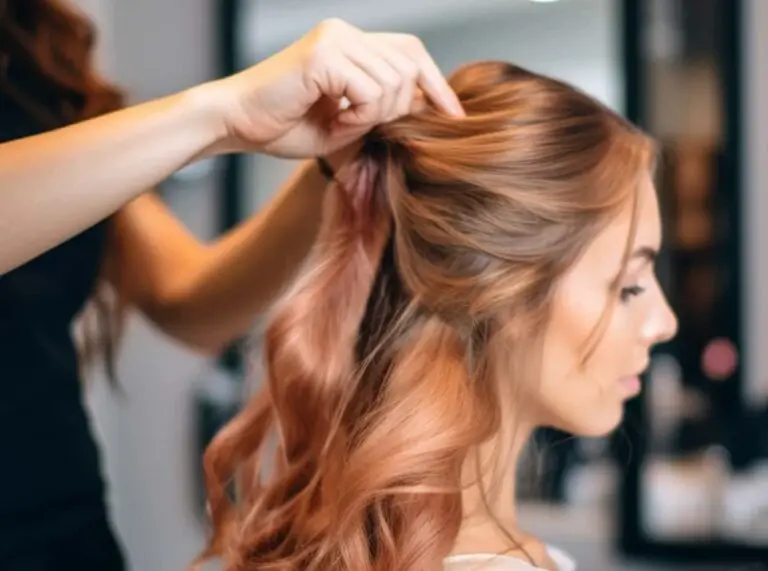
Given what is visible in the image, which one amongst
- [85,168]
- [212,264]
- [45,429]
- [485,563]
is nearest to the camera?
[85,168]

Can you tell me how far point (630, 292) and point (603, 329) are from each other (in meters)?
0.04

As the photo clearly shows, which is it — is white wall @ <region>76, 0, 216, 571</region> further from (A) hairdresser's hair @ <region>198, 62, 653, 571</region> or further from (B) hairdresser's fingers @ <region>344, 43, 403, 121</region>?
(B) hairdresser's fingers @ <region>344, 43, 403, 121</region>

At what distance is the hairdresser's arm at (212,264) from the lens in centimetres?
84

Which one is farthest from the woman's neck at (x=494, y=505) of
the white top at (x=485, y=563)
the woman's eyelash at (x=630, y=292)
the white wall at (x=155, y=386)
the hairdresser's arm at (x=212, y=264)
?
the white wall at (x=155, y=386)

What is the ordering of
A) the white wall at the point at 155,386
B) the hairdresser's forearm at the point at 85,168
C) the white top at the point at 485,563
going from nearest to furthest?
the hairdresser's forearm at the point at 85,168
the white top at the point at 485,563
the white wall at the point at 155,386

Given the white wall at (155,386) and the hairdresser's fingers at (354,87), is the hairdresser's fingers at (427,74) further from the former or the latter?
the white wall at (155,386)

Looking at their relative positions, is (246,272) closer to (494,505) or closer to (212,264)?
(212,264)

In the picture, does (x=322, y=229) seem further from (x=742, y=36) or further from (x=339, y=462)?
(x=742, y=36)

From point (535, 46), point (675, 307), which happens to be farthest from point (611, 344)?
point (535, 46)

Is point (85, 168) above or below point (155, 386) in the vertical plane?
above

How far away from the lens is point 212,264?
3.06 ft

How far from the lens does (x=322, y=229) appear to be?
771 mm

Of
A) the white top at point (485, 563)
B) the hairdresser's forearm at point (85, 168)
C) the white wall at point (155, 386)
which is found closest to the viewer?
the hairdresser's forearm at point (85, 168)

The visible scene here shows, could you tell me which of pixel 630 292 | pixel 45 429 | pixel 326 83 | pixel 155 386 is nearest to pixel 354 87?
pixel 326 83
